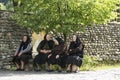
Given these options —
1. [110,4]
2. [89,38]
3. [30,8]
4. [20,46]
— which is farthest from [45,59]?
[89,38]

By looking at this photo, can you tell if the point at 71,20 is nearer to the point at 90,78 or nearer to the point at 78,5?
the point at 78,5

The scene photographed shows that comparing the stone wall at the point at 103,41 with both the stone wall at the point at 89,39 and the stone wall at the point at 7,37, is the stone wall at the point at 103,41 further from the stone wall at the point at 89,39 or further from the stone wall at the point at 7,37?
the stone wall at the point at 7,37

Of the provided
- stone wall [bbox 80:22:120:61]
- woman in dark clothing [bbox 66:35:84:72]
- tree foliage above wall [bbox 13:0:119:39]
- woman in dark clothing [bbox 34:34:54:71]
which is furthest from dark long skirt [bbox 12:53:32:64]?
stone wall [bbox 80:22:120:61]

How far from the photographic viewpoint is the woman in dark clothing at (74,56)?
1579cm

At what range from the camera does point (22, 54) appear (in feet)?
54.5

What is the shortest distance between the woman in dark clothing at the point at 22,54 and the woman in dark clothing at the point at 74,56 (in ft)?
5.27

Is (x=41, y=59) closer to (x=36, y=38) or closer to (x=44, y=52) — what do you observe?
(x=44, y=52)

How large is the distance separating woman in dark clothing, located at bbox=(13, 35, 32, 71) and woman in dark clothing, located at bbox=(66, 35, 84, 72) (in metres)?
1.61

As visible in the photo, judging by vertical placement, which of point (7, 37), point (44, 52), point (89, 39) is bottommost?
point (89, 39)

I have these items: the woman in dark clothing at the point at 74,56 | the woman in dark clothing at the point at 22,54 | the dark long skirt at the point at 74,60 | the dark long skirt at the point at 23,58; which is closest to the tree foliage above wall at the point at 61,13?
the woman in dark clothing at the point at 22,54

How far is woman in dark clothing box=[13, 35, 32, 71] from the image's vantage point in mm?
16578

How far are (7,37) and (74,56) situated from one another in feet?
11.5

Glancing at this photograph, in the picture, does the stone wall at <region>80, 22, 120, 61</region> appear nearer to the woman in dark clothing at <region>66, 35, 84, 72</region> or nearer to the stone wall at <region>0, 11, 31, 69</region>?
the stone wall at <region>0, 11, 31, 69</region>

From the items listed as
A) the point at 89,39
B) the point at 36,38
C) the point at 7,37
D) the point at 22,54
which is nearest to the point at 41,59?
the point at 22,54
